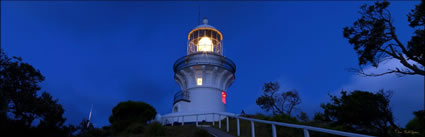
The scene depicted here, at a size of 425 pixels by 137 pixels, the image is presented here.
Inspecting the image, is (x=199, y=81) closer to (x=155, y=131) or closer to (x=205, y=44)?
(x=205, y=44)

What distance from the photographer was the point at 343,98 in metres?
20.1

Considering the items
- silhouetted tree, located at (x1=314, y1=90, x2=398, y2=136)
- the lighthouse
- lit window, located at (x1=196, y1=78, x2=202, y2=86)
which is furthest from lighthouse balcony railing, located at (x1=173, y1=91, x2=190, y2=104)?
silhouetted tree, located at (x1=314, y1=90, x2=398, y2=136)

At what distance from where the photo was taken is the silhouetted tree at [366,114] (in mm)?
16795

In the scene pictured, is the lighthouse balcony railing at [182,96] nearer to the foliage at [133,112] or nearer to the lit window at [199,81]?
the lit window at [199,81]

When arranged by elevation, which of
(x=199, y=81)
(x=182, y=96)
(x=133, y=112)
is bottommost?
(x=133, y=112)

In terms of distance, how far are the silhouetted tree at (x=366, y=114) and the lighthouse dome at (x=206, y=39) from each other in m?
13.1

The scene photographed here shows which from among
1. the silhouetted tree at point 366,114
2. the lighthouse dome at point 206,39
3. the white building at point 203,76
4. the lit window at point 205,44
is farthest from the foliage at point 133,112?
the silhouetted tree at point 366,114

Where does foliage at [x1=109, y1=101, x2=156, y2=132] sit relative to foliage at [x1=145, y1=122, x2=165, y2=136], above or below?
above

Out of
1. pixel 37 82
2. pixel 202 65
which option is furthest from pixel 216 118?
pixel 37 82

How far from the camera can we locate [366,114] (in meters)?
17.2

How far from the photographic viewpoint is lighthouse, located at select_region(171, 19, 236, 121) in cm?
2383

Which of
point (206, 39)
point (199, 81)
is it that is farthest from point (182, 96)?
point (206, 39)

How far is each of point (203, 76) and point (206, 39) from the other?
4469mm

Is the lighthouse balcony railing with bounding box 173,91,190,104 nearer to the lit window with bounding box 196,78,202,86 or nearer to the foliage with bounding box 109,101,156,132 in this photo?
the lit window with bounding box 196,78,202,86
